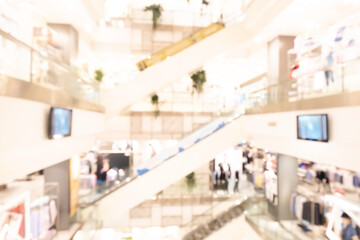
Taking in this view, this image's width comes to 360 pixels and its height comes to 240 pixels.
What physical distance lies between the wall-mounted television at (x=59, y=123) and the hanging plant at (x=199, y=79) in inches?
277

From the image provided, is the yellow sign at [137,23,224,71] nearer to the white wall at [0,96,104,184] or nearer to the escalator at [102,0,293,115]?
the escalator at [102,0,293,115]

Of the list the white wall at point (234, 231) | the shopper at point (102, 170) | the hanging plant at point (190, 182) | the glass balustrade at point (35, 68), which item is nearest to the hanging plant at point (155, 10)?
the shopper at point (102, 170)

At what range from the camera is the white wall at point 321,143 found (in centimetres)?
421

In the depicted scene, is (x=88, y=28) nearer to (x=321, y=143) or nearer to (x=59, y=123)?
(x=59, y=123)

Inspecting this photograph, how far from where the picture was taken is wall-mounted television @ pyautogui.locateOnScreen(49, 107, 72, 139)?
176 inches

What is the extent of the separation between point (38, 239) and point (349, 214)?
587cm

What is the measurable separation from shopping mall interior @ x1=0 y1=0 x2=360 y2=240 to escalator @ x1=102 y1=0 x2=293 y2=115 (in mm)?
47

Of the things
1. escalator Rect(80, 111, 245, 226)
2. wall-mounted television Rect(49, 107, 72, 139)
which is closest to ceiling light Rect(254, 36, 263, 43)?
escalator Rect(80, 111, 245, 226)

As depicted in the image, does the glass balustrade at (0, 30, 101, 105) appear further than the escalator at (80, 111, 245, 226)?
No

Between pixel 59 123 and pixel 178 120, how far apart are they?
703cm

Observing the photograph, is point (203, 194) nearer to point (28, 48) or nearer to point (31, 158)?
point (31, 158)

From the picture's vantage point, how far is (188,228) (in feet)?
30.6

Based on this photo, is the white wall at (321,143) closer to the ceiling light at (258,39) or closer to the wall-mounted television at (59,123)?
the ceiling light at (258,39)

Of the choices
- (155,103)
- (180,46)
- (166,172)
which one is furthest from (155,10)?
(166,172)
